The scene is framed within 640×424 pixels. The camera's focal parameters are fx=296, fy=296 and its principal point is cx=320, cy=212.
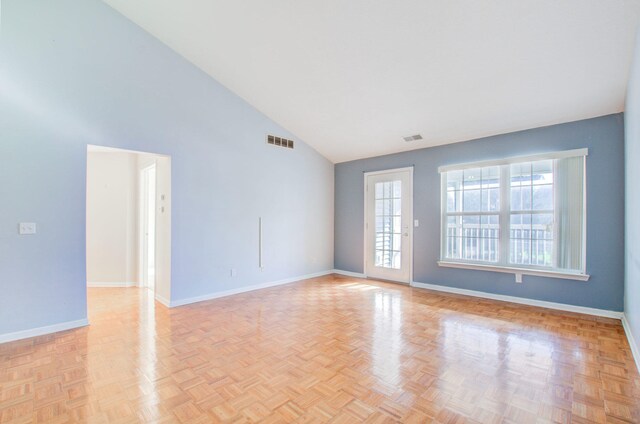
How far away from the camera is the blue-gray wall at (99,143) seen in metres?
2.99

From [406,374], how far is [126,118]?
410 centimetres

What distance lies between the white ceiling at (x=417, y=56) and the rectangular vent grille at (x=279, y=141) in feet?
2.11

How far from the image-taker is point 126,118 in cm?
363

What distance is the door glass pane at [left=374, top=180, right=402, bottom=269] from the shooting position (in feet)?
18.3

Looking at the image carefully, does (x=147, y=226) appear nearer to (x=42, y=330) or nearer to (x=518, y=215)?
(x=42, y=330)

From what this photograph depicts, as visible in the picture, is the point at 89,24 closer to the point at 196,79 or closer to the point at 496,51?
the point at 196,79

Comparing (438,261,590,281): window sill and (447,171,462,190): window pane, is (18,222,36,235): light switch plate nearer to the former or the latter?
(438,261,590,281): window sill

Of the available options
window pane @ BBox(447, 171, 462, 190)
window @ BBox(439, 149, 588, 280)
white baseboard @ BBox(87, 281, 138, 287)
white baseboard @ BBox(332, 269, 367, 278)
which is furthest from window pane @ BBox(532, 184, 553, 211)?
white baseboard @ BBox(87, 281, 138, 287)

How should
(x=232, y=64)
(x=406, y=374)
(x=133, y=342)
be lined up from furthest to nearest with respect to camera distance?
(x=232, y=64) < (x=133, y=342) < (x=406, y=374)

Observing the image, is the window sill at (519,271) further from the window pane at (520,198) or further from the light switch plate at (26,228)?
the light switch plate at (26,228)

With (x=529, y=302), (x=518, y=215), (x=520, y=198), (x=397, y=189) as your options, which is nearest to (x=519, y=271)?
(x=529, y=302)

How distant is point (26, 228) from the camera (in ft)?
9.98

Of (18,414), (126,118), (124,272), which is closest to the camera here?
(18,414)

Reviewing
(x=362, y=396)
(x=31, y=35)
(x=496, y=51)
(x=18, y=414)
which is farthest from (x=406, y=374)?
(x=31, y=35)
